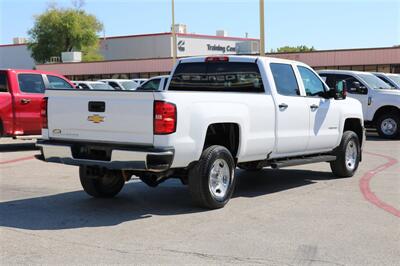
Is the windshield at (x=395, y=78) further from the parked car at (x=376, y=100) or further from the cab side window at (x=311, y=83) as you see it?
the cab side window at (x=311, y=83)

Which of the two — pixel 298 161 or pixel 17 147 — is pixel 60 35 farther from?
pixel 298 161

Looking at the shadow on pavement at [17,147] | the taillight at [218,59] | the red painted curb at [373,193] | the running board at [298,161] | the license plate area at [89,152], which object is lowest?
the shadow on pavement at [17,147]

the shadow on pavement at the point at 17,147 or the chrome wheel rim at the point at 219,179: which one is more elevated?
the chrome wheel rim at the point at 219,179

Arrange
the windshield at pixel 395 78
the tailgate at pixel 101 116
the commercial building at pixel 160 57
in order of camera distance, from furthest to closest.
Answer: the commercial building at pixel 160 57 → the windshield at pixel 395 78 → the tailgate at pixel 101 116

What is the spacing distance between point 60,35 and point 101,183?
76.4 m

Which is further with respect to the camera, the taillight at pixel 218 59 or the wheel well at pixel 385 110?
the wheel well at pixel 385 110

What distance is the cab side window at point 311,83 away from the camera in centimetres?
925

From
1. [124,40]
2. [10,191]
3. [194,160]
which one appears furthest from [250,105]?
[124,40]

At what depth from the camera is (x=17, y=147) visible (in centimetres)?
1551

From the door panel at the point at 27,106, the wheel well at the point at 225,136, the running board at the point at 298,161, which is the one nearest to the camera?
the wheel well at the point at 225,136

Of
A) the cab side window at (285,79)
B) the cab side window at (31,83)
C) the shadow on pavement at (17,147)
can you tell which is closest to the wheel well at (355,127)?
the cab side window at (285,79)

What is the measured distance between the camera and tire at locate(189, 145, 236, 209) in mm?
7074

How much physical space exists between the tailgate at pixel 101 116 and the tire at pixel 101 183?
3.03 feet

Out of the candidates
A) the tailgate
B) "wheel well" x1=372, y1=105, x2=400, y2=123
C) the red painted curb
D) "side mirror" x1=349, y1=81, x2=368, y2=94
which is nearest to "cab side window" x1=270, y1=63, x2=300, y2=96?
the red painted curb
